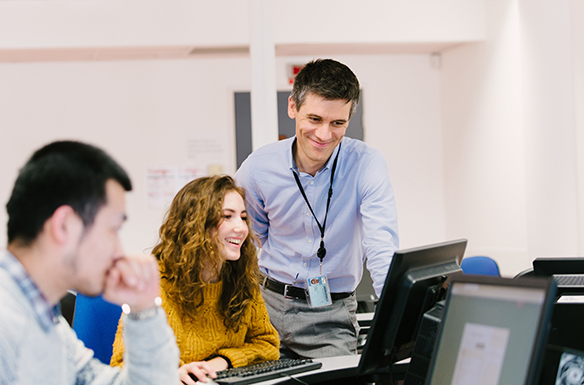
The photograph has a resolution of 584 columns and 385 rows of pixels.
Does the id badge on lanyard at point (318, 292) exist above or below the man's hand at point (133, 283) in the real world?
below

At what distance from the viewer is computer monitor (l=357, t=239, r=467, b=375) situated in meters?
1.37

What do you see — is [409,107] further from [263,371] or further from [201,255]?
[263,371]

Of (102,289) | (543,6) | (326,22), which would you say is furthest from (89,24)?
(102,289)

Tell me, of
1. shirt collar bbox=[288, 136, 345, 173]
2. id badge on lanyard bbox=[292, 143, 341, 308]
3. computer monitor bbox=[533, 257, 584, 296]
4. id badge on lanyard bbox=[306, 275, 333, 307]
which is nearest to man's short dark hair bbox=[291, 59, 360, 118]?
shirt collar bbox=[288, 136, 345, 173]

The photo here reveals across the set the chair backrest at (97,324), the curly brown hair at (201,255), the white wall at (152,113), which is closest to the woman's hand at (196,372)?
the curly brown hair at (201,255)

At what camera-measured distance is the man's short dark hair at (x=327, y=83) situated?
2.06 m

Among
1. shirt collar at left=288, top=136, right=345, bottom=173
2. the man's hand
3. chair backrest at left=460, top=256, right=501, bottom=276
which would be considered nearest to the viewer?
the man's hand

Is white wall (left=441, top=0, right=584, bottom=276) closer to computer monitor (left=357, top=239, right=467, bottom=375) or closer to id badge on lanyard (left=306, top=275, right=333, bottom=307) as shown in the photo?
id badge on lanyard (left=306, top=275, right=333, bottom=307)

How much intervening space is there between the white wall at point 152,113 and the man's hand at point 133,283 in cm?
393

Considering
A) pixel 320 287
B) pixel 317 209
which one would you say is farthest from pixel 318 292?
pixel 317 209

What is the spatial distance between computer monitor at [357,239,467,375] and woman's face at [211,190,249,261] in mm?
829

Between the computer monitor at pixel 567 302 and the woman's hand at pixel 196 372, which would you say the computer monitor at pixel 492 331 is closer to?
the computer monitor at pixel 567 302

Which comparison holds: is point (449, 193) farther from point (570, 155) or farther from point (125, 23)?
point (125, 23)

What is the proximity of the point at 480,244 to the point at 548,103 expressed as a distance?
1381mm
